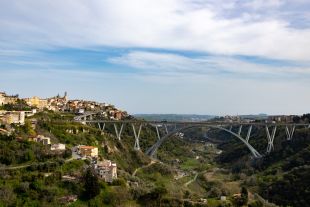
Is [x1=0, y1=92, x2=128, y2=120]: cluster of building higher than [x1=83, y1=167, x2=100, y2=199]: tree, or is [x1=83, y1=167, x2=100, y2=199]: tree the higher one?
[x1=0, y1=92, x2=128, y2=120]: cluster of building

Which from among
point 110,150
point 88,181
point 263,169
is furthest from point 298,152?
point 88,181

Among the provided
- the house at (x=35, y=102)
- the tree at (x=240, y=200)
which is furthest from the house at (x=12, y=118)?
the house at (x=35, y=102)

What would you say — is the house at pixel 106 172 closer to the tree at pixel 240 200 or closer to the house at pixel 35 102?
the tree at pixel 240 200

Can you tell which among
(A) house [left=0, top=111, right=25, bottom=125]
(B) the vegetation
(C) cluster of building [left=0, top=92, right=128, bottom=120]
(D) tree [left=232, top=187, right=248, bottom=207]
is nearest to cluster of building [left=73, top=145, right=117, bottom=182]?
(B) the vegetation

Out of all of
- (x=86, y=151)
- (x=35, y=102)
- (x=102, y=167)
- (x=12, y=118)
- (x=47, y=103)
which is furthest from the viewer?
(x=47, y=103)

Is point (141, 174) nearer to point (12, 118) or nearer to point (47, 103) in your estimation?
point (12, 118)

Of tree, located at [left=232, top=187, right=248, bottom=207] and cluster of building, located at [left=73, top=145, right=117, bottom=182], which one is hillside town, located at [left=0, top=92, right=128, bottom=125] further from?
tree, located at [left=232, top=187, right=248, bottom=207]

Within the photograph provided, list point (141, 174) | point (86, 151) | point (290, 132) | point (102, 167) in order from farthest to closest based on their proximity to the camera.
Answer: point (290, 132)
point (141, 174)
point (86, 151)
point (102, 167)

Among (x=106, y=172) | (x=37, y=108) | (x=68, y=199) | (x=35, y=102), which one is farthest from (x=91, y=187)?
(x=35, y=102)

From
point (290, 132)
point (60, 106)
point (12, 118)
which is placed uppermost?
point (60, 106)

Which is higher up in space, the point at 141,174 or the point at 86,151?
the point at 86,151

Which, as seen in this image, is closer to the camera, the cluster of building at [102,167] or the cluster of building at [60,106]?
the cluster of building at [102,167]

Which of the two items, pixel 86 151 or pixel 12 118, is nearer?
pixel 86 151
